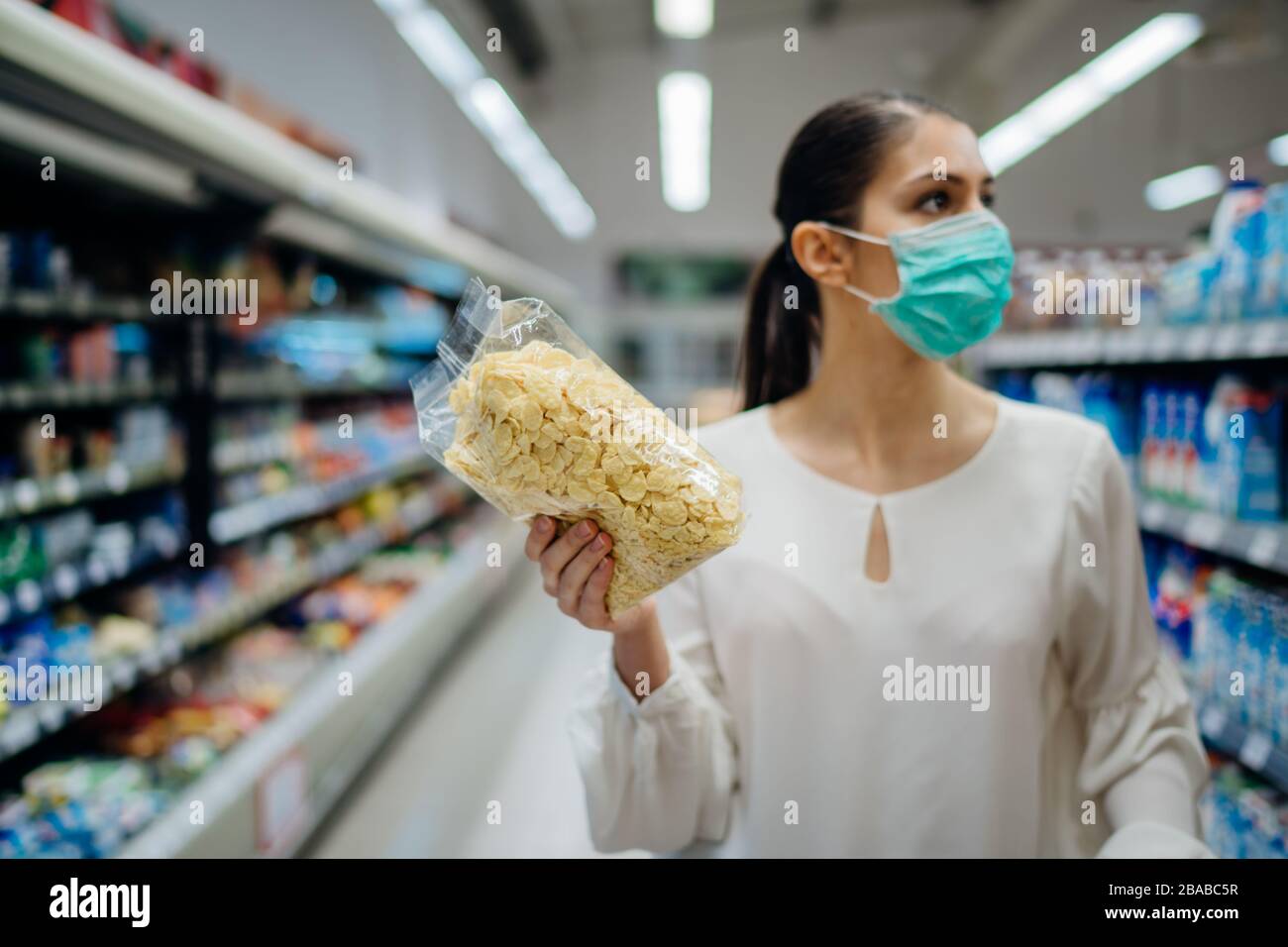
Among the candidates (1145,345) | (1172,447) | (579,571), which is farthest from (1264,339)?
(579,571)

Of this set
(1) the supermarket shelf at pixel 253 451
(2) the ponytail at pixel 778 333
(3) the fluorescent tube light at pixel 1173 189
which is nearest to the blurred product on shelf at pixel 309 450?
(1) the supermarket shelf at pixel 253 451

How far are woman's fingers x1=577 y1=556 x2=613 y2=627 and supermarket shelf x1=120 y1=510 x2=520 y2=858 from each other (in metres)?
1.95

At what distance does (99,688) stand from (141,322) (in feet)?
4.06

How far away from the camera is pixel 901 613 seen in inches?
45.7

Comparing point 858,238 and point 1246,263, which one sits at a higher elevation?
point 1246,263

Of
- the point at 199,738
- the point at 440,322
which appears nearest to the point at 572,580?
the point at 199,738

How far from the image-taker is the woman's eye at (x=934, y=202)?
1.10 meters

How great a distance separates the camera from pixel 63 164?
227 cm

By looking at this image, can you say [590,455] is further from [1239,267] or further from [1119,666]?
[1239,267]

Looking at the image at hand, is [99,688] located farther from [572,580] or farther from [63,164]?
[572,580]

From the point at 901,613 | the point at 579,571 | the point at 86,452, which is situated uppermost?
the point at 86,452

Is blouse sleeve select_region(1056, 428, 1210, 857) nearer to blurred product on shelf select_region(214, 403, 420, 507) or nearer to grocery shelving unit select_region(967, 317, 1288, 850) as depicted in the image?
grocery shelving unit select_region(967, 317, 1288, 850)

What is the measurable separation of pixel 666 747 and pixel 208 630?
244 centimetres

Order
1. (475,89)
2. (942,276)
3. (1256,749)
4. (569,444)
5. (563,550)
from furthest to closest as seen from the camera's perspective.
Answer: (475,89)
(1256,749)
(942,276)
(563,550)
(569,444)
